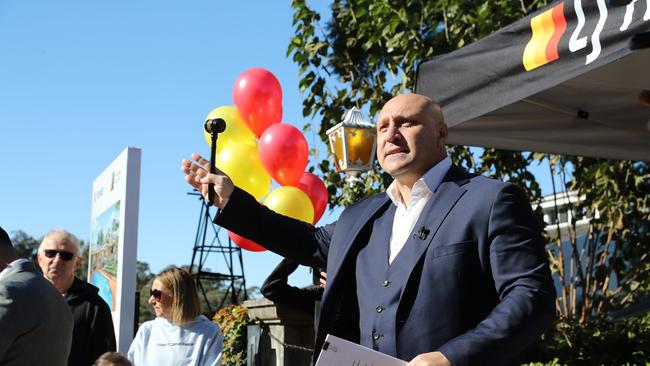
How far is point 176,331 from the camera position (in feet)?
17.2

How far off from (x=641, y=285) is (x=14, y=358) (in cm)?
697

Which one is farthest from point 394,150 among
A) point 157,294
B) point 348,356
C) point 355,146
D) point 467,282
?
point 355,146

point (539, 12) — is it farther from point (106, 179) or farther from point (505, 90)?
point (106, 179)

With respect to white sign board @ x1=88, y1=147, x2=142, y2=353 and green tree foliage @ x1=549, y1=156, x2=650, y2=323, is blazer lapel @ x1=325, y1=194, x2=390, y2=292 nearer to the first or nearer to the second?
white sign board @ x1=88, y1=147, x2=142, y2=353

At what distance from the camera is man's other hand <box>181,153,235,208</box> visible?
255cm

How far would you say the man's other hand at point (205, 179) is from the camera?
8.36 feet

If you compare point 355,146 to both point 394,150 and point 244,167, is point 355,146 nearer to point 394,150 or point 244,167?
point 244,167

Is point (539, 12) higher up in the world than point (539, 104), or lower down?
higher up

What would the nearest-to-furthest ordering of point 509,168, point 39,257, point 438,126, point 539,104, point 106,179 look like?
point 438,126 < point 539,104 < point 39,257 < point 106,179 < point 509,168

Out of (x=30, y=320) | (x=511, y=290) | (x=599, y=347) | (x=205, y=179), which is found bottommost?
(x=599, y=347)


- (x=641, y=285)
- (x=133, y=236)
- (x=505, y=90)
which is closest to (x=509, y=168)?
(x=641, y=285)

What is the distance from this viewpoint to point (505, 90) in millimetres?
3172

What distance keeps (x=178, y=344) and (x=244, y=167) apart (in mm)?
2628

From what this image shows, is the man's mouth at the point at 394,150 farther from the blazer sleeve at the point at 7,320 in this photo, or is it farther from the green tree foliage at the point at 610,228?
the green tree foliage at the point at 610,228
